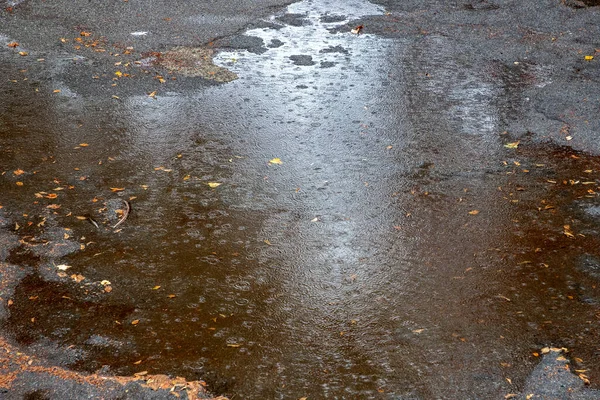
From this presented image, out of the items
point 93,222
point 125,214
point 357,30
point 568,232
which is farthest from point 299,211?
point 357,30

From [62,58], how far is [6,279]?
3.94 m

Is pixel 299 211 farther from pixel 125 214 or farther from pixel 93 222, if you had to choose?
pixel 93 222

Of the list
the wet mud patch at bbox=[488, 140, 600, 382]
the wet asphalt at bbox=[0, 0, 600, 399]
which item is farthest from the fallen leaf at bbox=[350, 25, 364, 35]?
the wet mud patch at bbox=[488, 140, 600, 382]

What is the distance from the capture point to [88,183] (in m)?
4.94

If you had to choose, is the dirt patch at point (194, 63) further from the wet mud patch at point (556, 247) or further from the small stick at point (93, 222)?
the wet mud patch at point (556, 247)

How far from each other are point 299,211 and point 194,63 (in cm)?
313

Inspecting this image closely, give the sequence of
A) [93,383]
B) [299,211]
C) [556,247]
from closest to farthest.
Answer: [93,383] → [556,247] → [299,211]

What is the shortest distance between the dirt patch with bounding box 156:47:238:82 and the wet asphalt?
0.11ft

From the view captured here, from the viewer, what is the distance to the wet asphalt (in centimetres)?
340

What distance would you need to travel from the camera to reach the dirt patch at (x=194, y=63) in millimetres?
6833

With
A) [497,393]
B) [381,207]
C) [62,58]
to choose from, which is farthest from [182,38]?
[497,393]

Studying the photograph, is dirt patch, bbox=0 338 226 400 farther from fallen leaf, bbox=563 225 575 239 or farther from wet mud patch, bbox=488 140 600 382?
fallen leaf, bbox=563 225 575 239

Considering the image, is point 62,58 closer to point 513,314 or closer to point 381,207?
point 381,207

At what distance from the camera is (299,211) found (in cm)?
473
